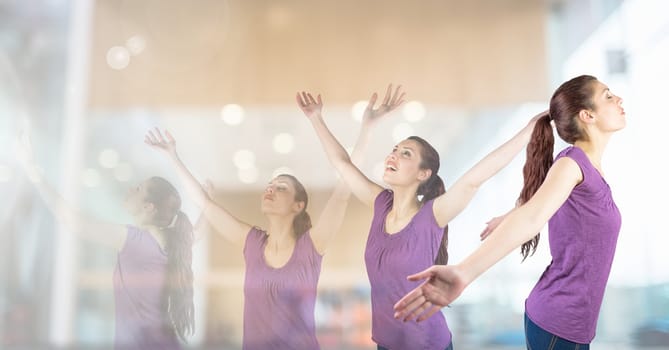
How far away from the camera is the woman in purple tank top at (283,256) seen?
7.17 ft

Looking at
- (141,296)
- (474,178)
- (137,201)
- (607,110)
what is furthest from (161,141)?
(607,110)

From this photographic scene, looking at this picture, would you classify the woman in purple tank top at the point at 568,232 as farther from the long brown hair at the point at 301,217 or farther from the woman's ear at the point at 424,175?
the long brown hair at the point at 301,217

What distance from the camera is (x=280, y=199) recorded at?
227 centimetres

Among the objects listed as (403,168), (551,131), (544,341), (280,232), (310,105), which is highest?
(310,105)

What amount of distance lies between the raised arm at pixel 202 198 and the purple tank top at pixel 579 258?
1.01 m

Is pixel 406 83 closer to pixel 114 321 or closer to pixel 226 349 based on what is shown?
pixel 226 349

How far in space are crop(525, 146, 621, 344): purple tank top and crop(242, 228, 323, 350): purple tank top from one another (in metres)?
0.73

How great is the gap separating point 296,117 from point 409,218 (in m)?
0.55

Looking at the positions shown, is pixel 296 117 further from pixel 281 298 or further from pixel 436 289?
A: pixel 436 289

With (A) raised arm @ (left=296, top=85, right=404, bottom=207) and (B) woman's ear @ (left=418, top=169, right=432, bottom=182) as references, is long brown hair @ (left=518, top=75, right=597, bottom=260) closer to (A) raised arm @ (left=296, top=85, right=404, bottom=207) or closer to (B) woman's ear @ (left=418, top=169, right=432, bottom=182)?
(B) woman's ear @ (left=418, top=169, right=432, bottom=182)

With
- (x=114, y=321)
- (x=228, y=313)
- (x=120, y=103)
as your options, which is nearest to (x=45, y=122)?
(x=120, y=103)

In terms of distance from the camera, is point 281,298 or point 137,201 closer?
point 281,298

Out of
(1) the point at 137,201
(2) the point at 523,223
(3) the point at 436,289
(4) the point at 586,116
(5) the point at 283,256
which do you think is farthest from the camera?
(1) the point at 137,201

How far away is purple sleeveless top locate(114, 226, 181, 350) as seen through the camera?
2250 millimetres
